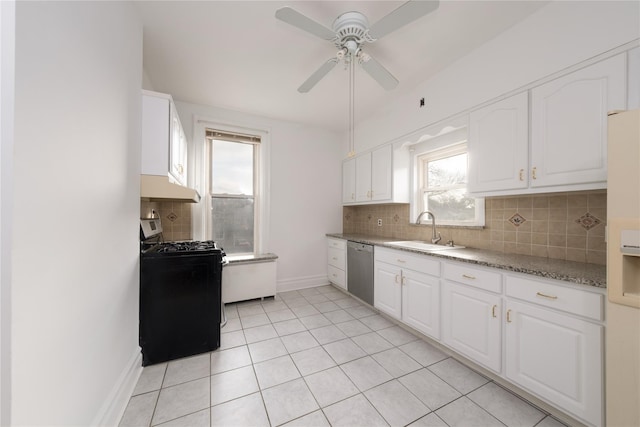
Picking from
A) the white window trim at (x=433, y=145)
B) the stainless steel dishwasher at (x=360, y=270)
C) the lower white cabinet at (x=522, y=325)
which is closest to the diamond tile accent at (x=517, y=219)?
the white window trim at (x=433, y=145)

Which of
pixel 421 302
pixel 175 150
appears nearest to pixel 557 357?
pixel 421 302

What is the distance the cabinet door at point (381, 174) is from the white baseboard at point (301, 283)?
5.46 feet

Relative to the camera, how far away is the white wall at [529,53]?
137cm

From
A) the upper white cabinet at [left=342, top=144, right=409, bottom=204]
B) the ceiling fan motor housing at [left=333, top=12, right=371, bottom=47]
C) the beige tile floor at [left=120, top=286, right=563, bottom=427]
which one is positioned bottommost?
the beige tile floor at [left=120, top=286, right=563, bottom=427]

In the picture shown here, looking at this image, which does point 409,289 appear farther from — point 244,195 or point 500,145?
point 244,195

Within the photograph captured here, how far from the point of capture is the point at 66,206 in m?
0.94

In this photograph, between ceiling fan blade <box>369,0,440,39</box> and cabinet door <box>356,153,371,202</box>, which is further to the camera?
cabinet door <box>356,153,371,202</box>

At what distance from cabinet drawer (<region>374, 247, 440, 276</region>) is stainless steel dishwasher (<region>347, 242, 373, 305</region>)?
20 cm

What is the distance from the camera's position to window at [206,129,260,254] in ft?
11.0

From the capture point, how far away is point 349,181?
3980 mm

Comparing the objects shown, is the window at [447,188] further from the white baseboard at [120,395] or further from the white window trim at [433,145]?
the white baseboard at [120,395]

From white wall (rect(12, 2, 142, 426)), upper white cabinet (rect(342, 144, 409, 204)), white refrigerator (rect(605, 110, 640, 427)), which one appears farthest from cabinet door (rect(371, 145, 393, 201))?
white wall (rect(12, 2, 142, 426))

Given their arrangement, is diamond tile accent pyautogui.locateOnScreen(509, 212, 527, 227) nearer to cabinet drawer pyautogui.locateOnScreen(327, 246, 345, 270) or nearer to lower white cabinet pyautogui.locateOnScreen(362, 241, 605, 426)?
lower white cabinet pyautogui.locateOnScreen(362, 241, 605, 426)

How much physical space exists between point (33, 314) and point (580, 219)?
3.01 metres
